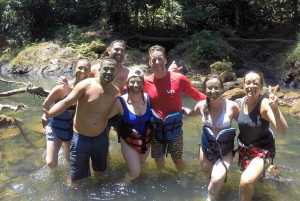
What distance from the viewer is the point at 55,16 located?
72.4 ft

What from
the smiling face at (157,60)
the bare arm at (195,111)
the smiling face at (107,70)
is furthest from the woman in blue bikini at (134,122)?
the bare arm at (195,111)

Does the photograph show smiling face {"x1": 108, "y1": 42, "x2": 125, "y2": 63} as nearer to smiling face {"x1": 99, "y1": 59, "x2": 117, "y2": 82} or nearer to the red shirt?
the red shirt

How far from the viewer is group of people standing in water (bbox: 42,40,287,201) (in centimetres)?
389

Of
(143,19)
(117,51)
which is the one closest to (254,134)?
(117,51)

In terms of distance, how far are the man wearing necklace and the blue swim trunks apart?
171cm

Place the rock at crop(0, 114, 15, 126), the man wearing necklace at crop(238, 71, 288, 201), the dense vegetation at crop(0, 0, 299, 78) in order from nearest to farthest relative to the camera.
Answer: the man wearing necklace at crop(238, 71, 288, 201) < the rock at crop(0, 114, 15, 126) < the dense vegetation at crop(0, 0, 299, 78)

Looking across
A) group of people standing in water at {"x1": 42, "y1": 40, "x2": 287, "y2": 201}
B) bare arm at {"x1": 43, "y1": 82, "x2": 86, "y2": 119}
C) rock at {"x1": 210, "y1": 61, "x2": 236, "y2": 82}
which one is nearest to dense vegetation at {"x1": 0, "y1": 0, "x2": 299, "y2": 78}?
rock at {"x1": 210, "y1": 61, "x2": 236, "y2": 82}

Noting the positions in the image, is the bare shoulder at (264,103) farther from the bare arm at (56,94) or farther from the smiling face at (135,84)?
the bare arm at (56,94)

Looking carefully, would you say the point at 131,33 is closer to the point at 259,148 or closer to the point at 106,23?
the point at 106,23

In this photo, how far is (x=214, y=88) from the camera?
3.99 meters

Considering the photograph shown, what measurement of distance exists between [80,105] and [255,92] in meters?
2.06

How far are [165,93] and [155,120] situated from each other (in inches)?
15.1

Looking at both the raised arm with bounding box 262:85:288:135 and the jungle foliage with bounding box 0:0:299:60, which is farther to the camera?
the jungle foliage with bounding box 0:0:299:60

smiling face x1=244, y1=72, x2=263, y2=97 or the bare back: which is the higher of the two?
smiling face x1=244, y1=72, x2=263, y2=97
